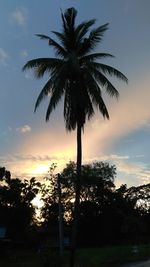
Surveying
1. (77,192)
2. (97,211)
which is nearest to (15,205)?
(97,211)

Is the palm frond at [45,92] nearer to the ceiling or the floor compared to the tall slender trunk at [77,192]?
nearer to the ceiling

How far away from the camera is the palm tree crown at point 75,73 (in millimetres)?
25719

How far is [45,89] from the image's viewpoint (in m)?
26.5

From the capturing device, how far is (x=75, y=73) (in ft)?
84.3

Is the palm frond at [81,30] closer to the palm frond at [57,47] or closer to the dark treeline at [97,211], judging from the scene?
the palm frond at [57,47]

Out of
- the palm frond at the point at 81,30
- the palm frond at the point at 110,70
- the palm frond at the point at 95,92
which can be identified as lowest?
the palm frond at the point at 95,92

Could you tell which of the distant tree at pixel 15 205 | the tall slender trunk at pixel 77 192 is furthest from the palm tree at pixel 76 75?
the distant tree at pixel 15 205

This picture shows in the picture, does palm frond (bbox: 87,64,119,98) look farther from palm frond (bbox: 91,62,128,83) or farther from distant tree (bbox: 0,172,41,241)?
distant tree (bbox: 0,172,41,241)

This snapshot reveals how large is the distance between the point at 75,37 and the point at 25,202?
45703 millimetres

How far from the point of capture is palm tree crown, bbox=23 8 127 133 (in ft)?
84.4

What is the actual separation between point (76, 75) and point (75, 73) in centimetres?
14

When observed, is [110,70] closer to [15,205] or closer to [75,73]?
[75,73]

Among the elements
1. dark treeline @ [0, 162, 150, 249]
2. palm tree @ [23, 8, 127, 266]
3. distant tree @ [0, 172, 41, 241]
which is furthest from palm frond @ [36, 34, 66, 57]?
dark treeline @ [0, 162, 150, 249]

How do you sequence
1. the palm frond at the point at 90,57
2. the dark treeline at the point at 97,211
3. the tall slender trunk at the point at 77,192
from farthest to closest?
1. the dark treeline at the point at 97,211
2. the palm frond at the point at 90,57
3. the tall slender trunk at the point at 77,192
